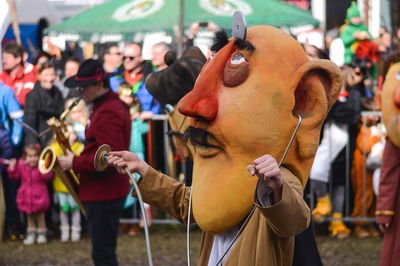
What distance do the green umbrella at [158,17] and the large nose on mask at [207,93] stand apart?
24.0 feet

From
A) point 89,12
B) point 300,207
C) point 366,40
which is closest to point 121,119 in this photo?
point 300,207

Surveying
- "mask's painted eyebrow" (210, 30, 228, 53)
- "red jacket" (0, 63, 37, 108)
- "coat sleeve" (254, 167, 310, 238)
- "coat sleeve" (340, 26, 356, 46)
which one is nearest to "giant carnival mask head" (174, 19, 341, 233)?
"mask's painted eyebrow" (210, 30, 228, 53)

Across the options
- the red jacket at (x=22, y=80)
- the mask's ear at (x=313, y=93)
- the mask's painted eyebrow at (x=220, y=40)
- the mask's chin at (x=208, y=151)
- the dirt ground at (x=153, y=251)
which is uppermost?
the mask's painted eyebrow at (x=220, y=40)

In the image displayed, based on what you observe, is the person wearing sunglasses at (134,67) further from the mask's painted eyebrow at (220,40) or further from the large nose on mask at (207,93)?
the large nose on mask at (207,93)

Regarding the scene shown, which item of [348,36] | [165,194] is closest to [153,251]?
[165,194]

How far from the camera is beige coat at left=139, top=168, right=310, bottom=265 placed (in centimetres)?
260

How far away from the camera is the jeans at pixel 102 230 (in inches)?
202

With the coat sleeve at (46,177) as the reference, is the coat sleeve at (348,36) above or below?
above

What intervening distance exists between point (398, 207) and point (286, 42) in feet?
6.97

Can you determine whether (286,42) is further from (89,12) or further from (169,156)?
(89,12)

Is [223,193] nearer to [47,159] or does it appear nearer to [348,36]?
[47,159]

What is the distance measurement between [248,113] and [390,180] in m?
2.16

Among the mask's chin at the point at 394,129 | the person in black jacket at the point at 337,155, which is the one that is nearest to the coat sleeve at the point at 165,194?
the mask's chin at the point at 394,129

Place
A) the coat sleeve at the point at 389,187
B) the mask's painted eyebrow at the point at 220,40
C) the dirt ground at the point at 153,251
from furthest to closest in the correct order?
the dirt ground at the point at 153,251 < the coat sleeve at the point at 389,187 < the mask's painted eyebrow at the point at 220,40
